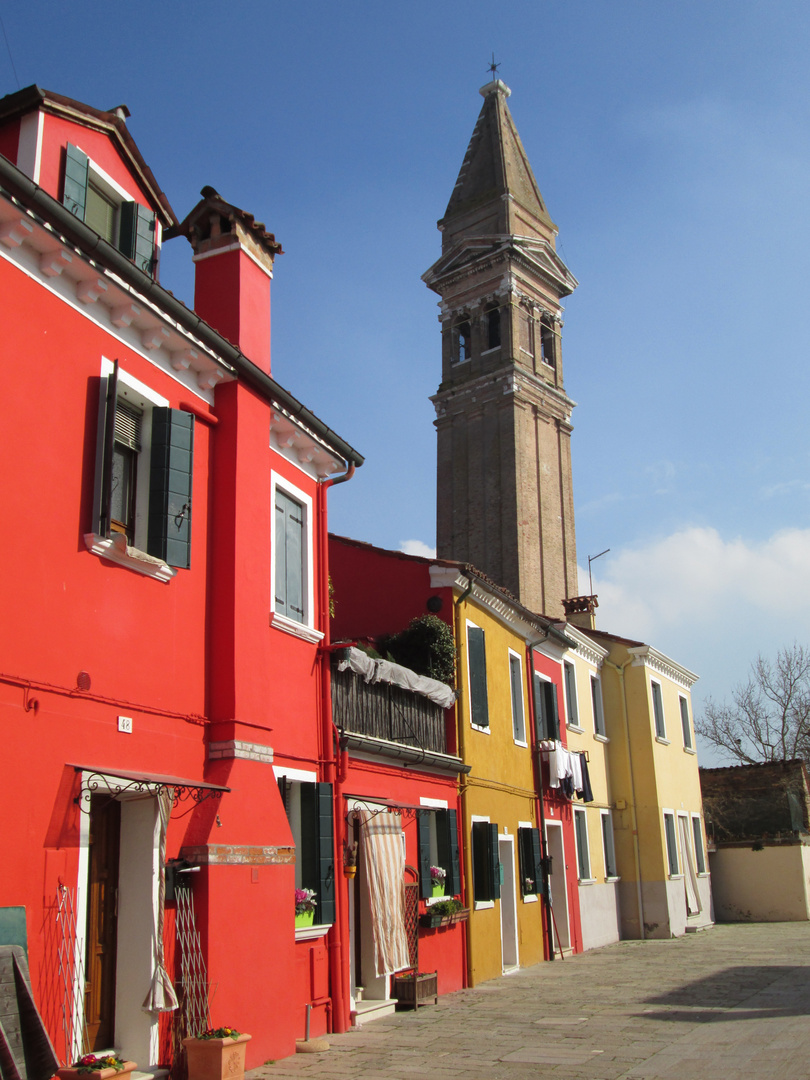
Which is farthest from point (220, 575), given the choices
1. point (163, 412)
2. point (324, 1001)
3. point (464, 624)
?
point (464, 624)

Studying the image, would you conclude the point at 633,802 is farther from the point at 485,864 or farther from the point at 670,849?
the point at 485,864

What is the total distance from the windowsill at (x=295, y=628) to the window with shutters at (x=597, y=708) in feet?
47.6

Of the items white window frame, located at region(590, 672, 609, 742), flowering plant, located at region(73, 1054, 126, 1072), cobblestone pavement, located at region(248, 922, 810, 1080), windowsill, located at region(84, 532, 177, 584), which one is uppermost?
white window frame, located at region(590, 672, 609, 742)

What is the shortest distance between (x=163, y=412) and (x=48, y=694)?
2718mm

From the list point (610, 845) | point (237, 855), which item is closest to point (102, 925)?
point (237, 855)

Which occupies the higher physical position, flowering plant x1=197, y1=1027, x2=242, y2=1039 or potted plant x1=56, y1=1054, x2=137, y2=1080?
potted plant x1=56, y1=1054, x2=137, y2=1080

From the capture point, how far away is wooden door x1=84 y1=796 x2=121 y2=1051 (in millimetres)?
6949

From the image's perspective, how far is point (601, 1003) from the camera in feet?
39.7

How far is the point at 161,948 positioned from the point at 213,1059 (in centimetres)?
87

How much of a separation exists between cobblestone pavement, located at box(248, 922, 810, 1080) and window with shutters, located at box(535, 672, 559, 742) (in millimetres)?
4349

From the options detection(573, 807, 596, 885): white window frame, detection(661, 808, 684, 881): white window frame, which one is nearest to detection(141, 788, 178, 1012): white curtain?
detection(573, 807, 596, 885): white window frame

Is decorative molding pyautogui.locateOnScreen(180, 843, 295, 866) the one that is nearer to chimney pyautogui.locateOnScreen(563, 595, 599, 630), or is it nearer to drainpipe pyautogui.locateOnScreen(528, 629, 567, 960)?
drainpipe pyautogui.locateOnScreen(528, 629, 567, 960)

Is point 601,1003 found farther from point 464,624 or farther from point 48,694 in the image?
point 48,694

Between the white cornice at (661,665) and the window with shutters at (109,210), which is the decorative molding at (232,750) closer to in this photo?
the window with shutters at (109,210)
